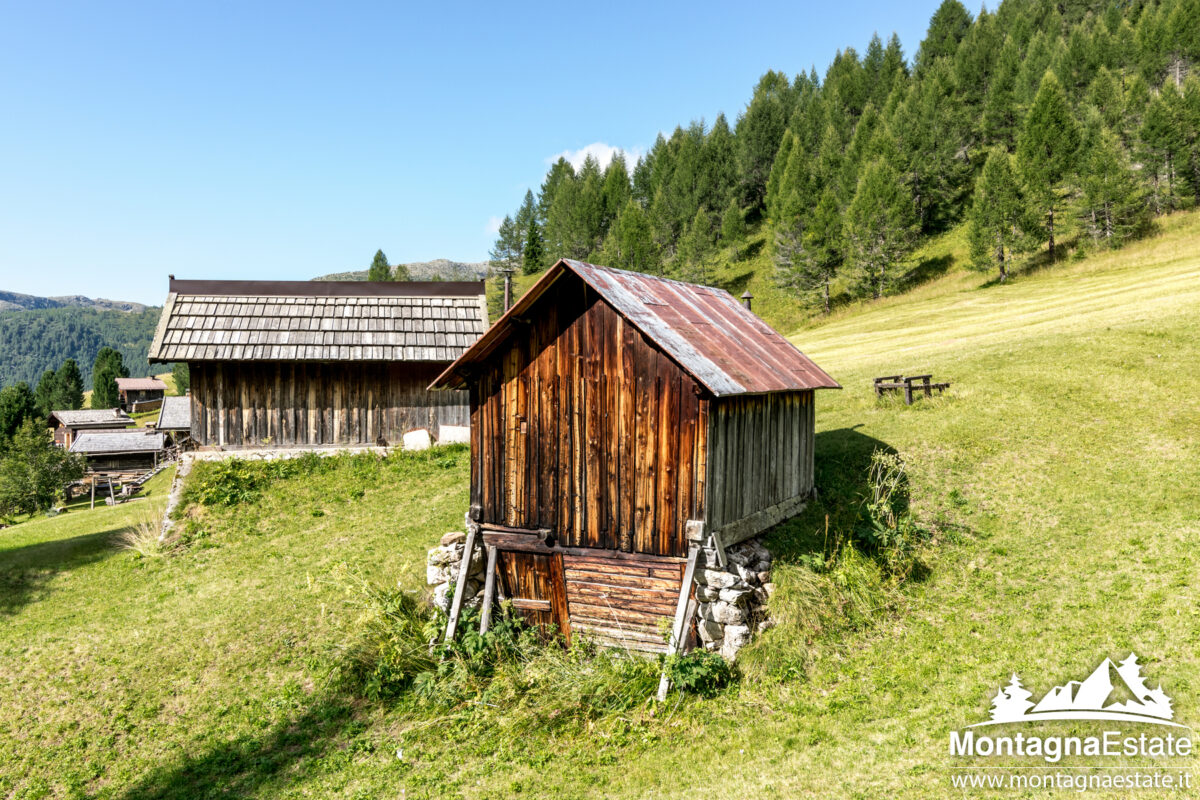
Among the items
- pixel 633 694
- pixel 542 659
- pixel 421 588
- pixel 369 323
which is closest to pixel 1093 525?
pixel 633 694

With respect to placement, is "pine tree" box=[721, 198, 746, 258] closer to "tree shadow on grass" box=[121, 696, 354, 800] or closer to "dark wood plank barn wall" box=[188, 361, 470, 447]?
"dark wood plank barn wall" box=[188, 361, 470, 447]

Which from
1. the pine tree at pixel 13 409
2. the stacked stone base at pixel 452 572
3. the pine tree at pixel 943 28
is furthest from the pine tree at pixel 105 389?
the pine tree at pixel 943 28

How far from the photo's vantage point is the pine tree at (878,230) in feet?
185

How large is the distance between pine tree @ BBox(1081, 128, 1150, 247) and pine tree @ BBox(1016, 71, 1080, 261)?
262 centimetres

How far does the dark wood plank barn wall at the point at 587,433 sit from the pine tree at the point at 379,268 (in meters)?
89.1

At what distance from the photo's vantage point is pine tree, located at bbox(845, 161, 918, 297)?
5638 cm

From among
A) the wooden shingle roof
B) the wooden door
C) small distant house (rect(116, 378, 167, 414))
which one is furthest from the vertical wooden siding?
small distant house (rect(116, 378, 167, 414))

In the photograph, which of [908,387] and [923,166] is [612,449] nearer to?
[908,387]

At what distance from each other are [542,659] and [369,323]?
47.8 feet

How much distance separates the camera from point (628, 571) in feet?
39.3

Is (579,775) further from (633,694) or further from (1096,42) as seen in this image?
(1096,42)

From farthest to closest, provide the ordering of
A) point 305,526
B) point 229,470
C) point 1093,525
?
1. point 229,470
2. point 305,526
3. point 1093,525

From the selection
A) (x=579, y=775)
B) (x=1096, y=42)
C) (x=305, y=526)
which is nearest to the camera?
(x=579, y=775)

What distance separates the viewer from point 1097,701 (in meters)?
8.80
